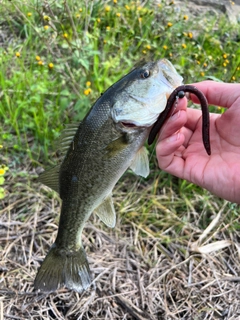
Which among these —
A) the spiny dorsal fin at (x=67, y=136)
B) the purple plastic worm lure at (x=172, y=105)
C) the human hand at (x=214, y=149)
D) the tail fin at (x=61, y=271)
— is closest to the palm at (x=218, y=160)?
the human hand at (x=214, y=149)

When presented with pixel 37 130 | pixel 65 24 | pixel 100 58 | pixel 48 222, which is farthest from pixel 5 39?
pixel 48 222

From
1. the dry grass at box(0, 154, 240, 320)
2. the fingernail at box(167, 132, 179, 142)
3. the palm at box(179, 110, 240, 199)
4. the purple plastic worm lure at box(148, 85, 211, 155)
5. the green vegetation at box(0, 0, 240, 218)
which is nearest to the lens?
the purple plastic worm lure at box(148, 85, 211, 155)

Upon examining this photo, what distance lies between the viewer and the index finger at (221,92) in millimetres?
2083

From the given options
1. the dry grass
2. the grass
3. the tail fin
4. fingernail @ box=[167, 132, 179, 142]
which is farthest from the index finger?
the tail fin

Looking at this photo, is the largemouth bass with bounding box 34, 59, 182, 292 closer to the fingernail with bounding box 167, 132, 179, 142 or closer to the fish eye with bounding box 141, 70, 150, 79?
the fish eye with bounding box 141, 70, 150, 79

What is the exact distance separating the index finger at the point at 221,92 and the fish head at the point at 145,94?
40 cm

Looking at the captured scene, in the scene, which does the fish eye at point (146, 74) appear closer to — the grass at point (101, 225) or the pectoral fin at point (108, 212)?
the pectoral fin at point (108, 212)

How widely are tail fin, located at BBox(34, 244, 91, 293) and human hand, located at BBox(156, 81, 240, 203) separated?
82 centimetres

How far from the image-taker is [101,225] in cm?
280

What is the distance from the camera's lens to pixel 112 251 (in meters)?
2.69

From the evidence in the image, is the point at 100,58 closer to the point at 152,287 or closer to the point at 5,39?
the point at 5,39

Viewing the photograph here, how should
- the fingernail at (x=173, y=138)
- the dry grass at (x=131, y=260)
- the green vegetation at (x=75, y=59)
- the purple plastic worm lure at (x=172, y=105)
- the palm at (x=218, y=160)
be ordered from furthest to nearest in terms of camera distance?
1. the green vegetation at (x=75, y=59)
2. the dry grass at (x=131, y=260)
3. the palm at (x=218, y=160)
4. the fingernail at (x=173, y=138)
5. the purple plastic worm lure at (x=172, y=105)

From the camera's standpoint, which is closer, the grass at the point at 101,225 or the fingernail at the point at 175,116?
the fingernail at the point at 175,116

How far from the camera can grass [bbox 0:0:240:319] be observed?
242 cm
